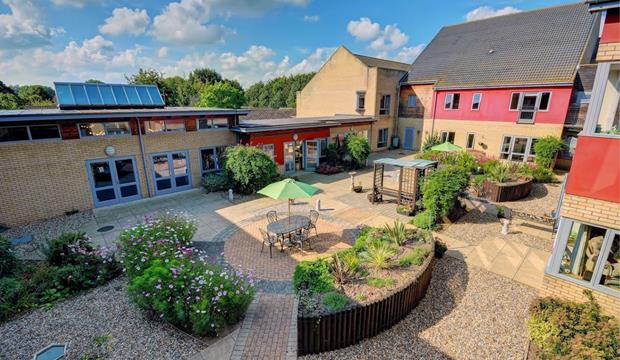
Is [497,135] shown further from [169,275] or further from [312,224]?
[169,275]

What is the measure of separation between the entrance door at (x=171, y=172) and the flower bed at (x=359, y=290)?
36.0ft

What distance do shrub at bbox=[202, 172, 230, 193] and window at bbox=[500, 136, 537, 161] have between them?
20.4m

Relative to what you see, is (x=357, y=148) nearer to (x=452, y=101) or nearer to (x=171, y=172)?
(x=452, y=101)

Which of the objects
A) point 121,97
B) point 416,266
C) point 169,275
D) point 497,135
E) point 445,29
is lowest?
point 416,266

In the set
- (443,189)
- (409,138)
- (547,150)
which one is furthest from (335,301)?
(409,138)

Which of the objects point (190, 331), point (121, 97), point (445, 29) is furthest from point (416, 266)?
point (445, 29)

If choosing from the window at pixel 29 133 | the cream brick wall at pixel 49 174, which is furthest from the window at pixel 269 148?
the window at pixel 29 133

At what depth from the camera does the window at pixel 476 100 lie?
21861 mm

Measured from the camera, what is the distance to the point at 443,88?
23.6m

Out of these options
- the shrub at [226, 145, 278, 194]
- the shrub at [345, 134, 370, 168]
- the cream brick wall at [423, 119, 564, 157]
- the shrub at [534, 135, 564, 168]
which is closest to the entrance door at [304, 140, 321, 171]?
the shrub at [345, 134, 370, 168]

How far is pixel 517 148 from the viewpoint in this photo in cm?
2039

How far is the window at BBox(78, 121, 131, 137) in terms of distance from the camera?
12.1m

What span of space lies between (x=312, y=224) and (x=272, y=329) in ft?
14.4

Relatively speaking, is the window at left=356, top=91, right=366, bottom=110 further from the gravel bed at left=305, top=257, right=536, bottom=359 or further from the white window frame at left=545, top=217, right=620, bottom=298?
the white window frame at left=545, top=217, right=620, bottom=298
